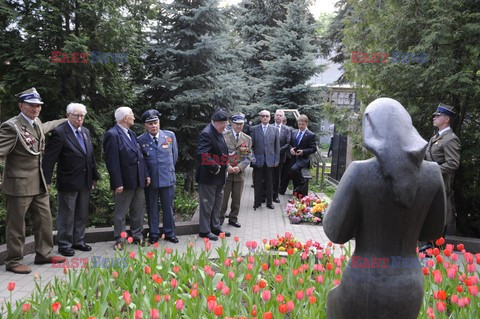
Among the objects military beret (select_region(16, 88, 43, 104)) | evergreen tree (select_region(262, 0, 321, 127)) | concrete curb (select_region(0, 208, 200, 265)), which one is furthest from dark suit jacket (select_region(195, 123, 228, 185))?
evergreen tree (select_region(262, 0, 321, 127))

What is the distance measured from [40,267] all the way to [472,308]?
4755 millimetres

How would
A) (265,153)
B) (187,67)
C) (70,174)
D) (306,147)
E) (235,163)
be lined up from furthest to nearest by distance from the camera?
(187,67), (306,147), (265,153), (235,163), (70,174)

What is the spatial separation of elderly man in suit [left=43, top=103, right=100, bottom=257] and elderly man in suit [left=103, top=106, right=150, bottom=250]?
33cm

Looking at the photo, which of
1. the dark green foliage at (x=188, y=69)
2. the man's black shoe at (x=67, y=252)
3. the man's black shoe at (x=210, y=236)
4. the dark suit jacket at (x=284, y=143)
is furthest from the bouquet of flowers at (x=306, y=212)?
the man's black shoe at (x=67, y=252)

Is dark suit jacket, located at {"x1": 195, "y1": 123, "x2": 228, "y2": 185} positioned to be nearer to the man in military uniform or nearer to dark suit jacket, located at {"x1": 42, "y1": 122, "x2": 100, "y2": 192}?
dark suit jacket, located at {"x1": 42, "y1": 122, "x2": 100, "y2": 192}

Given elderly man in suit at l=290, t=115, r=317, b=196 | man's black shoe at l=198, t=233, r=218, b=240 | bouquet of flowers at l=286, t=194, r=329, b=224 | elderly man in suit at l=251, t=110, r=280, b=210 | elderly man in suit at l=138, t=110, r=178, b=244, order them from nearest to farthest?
elderly man in suit at l=138, t=110, r=178, b=244
man's black shoe at l=198, t=233, r=218, b=240
bouquet of flowers at l=286, t=194, r=329, b=224
elderly man in suit at l=251, t=110, r=280, b=210
elderly man in suit at l=290, t=115, r=317, b=196

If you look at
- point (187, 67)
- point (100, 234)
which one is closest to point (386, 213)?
point (100, 234)

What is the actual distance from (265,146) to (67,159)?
4356 mm

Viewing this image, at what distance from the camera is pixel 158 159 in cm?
607

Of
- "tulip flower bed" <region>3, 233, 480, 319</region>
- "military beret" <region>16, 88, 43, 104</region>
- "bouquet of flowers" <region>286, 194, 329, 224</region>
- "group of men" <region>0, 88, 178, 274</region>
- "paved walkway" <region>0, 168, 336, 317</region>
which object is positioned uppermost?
"military beret" <region>16, 88, 43, 104</region>

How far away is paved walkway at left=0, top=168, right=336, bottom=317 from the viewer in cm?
443

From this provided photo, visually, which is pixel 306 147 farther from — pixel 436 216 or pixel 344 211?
pixel 344 211

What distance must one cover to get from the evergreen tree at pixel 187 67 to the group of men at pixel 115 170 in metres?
2.53

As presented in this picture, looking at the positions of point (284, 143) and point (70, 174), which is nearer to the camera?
point (70, 174)
